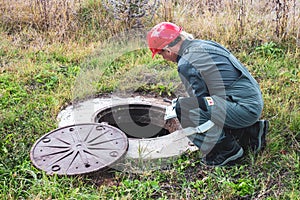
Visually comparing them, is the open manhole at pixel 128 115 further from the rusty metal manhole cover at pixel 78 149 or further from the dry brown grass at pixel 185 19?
the dry brown grass at pixel 185 19

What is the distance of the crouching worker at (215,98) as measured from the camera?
3.48 m

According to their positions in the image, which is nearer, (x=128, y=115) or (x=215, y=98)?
(x=215, y=98)

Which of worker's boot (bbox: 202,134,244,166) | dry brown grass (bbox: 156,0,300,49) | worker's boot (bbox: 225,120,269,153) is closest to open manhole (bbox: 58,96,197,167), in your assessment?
worker's boot (bbox: 202,134,244,166)

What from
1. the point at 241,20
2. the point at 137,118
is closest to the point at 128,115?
Result: the point at 137,118

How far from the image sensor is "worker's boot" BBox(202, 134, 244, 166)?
12.0 ft

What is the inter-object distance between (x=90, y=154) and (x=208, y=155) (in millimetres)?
1044

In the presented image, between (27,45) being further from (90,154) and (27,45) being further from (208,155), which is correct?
(208,155)

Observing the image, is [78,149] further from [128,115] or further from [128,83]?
[128,83]

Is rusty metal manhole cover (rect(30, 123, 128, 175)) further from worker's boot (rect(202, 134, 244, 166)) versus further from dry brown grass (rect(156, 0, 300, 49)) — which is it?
dry brown grass (rect(156, 0, 300, 49))

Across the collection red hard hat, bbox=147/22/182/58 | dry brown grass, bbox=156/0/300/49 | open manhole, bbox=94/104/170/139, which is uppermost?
red hard hat, bbox=147/22/182/58

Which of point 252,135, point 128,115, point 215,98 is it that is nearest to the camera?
point 215,98

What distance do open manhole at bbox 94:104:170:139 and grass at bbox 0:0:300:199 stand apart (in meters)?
0.35

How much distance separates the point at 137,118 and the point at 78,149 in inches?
44.5

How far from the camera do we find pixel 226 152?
3672 mm
